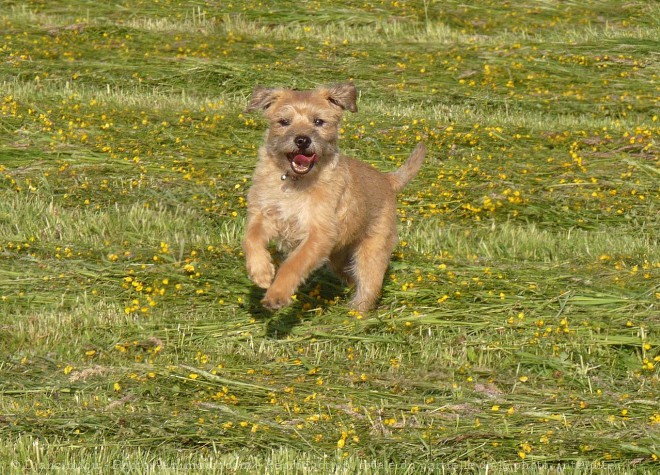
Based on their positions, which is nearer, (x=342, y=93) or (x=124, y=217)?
(x=342, y=93)

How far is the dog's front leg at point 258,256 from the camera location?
22.9 ft

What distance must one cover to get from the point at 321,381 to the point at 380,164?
488 centimetres

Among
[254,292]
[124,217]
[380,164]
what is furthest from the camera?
[380,164]

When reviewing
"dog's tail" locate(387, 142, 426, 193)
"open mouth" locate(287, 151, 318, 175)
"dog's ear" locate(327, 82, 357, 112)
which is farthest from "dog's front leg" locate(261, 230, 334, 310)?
"dog's tail" locate(387, 142, 426, 193)

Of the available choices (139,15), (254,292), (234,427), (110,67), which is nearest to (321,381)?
(234,427)

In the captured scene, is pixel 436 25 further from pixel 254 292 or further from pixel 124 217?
pixel 254 292

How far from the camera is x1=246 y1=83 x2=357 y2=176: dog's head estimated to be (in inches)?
284

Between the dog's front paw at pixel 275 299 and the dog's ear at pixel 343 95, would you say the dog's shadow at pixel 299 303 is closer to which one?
the dog's front paw at pixel 275 299

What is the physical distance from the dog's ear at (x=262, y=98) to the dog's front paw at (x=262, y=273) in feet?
3.90

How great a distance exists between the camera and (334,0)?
18.0m

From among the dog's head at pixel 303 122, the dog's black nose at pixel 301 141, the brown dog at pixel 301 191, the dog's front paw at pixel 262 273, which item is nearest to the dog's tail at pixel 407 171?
the brown dog at pixel 301 191

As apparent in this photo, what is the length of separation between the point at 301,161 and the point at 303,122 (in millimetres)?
267

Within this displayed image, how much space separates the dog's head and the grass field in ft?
3.56

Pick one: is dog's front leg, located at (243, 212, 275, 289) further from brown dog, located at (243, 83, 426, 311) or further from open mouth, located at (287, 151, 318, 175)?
open mouth, located at (287, 151, 318, 175)
